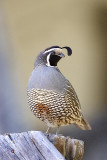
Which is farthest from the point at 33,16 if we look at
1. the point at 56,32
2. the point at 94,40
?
the point at 94,40

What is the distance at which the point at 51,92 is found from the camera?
430 cm

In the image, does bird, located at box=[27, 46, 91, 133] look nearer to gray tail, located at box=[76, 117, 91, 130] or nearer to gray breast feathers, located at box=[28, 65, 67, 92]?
gray breast feathers, located at box=[28, 65, 67, 92]

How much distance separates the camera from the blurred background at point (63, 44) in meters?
8.33

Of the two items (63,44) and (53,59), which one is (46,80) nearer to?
(53,59)

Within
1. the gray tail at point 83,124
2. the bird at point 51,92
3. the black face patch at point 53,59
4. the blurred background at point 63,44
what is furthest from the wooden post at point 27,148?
the blurred background at point 63,44

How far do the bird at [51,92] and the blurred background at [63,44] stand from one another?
3.61m

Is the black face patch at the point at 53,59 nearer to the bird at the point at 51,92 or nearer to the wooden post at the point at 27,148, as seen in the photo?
the bird at the point at 51,92

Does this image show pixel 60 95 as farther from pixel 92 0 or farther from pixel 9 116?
pixel 92 0

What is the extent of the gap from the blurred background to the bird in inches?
142

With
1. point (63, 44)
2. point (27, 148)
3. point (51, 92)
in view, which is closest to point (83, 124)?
point (51, 92)

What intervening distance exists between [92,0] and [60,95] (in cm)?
425

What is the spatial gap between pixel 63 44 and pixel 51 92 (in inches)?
156

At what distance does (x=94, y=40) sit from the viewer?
873cm

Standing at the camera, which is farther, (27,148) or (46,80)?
(46,80)
